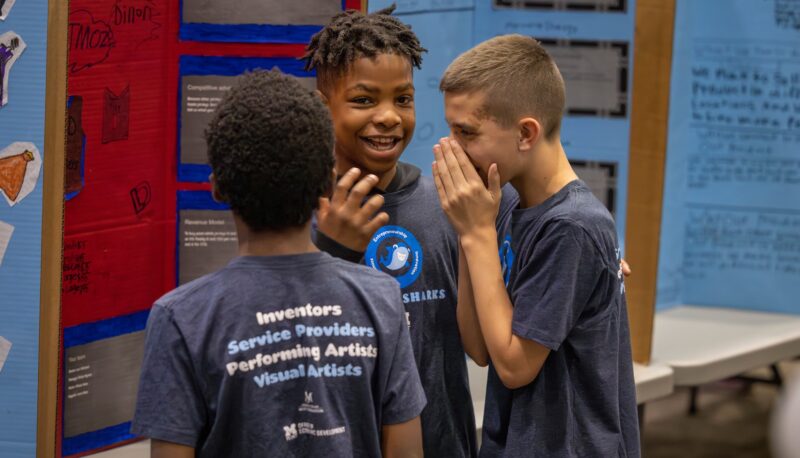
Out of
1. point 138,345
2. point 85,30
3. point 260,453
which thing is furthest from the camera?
point 138,345

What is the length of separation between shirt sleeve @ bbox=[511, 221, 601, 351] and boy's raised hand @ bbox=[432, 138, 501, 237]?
0.38 ft

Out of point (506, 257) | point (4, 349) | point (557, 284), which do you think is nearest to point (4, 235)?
point (4, 349)

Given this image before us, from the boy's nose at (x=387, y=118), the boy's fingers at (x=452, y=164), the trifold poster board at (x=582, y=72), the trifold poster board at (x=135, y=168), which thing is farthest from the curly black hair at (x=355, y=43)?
the trifold poster board at (x=582, y=72)

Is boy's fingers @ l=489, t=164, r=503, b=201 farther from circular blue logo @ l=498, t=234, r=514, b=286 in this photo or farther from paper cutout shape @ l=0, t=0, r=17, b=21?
paper cutout shape @ l=0, t=0, r=17, b=21

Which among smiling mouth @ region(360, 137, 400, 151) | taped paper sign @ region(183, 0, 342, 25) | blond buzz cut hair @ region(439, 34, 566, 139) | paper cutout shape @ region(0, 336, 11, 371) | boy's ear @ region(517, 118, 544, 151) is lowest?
paper cutout shape @ region(0, 336, 11, 371)

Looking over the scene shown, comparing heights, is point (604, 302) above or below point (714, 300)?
above

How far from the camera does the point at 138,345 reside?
7.73ft

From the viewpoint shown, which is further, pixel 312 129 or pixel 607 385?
pixel 607 385

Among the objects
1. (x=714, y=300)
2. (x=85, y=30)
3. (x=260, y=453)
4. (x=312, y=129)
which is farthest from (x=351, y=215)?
(x=714, y=300)

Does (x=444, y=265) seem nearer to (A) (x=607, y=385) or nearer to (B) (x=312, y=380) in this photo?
(A) (x=607, y=385)

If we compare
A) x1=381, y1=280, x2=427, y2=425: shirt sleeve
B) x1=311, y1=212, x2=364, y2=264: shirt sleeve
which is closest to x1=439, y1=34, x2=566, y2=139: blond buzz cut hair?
x1=311, y1=212, x2=364, y2=264: shirt sleeve

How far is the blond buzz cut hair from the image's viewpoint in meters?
1.72

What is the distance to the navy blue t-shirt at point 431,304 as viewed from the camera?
72.3 inches

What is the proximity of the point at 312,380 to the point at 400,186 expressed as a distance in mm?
659
